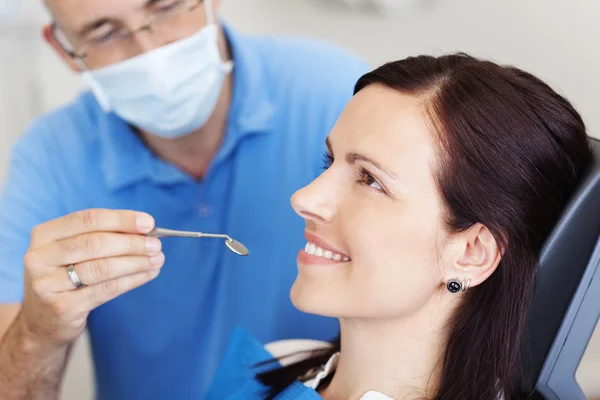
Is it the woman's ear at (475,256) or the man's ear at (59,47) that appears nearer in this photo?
the woman's ear at (475,256)

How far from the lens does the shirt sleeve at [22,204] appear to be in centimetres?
134

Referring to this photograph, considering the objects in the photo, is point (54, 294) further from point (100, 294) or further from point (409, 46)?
point (409, 46)

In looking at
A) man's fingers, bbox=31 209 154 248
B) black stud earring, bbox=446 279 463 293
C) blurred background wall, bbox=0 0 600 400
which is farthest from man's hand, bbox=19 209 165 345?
blurred background wall, bbox=0 0 600 400

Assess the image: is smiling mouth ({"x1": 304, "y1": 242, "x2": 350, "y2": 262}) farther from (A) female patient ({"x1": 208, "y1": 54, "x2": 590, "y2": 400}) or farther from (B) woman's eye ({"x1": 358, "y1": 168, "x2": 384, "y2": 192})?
(B) woman's eye ({"x1": 358, "y1": 168, "x2": 384, "y2": 192})

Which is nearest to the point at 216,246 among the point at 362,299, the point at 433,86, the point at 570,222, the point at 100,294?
the point at 100,294

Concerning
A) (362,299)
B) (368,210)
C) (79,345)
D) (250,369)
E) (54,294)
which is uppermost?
(368,210)

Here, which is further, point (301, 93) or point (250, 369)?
point (301, 93)

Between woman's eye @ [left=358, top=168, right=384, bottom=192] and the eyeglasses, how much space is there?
0.56 metres

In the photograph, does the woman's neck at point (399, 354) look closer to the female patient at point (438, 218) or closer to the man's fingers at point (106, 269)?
the female patient at point (438, 218)

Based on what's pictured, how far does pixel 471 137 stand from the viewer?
931mm

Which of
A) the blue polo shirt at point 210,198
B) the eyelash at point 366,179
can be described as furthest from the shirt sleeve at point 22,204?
the eyelash at point 366,179

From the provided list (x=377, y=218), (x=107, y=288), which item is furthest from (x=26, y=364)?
(x=377, y=218)

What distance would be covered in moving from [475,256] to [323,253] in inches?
9.0

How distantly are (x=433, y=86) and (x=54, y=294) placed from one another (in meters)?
0.68
